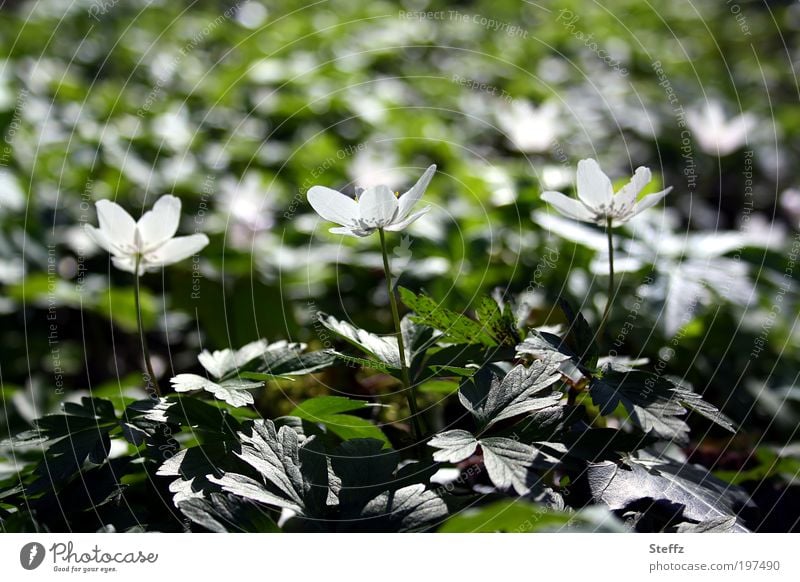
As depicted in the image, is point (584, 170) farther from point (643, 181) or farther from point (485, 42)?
point (485, 42)

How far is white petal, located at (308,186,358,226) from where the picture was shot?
33.7 inches

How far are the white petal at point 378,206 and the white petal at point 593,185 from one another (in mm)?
235

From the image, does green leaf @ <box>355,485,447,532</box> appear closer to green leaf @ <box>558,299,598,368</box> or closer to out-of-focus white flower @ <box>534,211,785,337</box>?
green leaf @ <box>558,299,598,368</box>

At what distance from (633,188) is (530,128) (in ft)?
4.95

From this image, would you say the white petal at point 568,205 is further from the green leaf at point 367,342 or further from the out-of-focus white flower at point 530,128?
the out-of-focus white flower at point 530,128

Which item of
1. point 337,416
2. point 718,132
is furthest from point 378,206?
point 718,132

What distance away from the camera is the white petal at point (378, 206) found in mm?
823

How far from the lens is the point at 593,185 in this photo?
2.98 feet

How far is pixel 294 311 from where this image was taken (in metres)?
1.65

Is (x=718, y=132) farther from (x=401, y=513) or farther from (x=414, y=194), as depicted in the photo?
(x=401, y=513)

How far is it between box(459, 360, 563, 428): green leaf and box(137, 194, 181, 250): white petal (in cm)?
44
